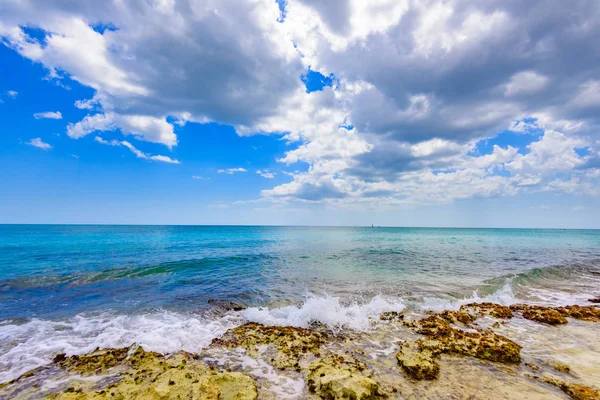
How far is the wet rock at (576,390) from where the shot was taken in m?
5.67

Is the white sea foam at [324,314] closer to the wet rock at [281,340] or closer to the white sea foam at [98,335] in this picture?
the wet rock at [281,340]

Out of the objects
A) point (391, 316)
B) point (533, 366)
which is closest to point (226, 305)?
point (391, 316)

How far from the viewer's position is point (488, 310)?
12.1 metres

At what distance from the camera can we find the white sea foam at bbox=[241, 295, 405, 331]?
10.6 m

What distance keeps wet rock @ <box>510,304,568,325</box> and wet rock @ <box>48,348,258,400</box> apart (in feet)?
39.5

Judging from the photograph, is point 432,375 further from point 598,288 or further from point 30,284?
point 30,284

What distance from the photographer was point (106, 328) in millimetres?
10336

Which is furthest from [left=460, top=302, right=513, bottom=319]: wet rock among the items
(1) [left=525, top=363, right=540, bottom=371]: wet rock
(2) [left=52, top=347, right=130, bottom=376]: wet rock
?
(2) [left=52, top=347, right=130, bottom=376]: wet rock

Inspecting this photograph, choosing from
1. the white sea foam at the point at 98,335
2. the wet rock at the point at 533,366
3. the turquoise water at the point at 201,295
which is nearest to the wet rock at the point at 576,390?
the wet rock at the point at 533,366

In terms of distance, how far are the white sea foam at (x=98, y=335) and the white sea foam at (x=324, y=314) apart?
1200mm

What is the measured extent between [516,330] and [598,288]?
15.2m

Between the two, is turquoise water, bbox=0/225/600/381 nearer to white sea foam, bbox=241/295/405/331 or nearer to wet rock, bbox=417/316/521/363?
white sea foam, bbox=241/295/405/331

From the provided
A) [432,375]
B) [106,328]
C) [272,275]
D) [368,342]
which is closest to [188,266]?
[272,275]

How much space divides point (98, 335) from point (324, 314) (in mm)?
8676
